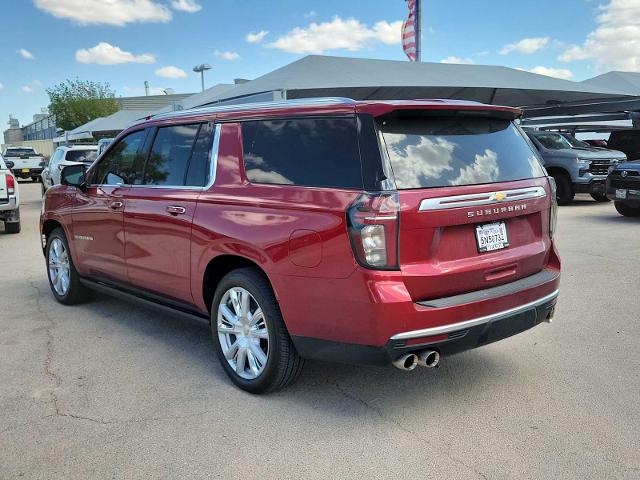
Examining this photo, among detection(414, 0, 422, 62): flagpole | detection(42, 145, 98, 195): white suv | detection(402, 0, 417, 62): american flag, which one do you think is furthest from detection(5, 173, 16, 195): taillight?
detection(414, 0, 422, 62): flagpole

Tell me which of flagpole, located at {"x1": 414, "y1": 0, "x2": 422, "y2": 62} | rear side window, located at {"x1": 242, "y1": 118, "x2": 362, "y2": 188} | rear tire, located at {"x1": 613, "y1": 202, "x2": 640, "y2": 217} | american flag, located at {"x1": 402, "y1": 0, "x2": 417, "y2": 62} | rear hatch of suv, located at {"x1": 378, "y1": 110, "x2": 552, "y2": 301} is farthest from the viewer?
american flag, located at {"x1": 402, "y1": 0, "x2": 417, "y2": 62}

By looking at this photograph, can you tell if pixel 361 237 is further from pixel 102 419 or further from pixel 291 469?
pixel 102 419

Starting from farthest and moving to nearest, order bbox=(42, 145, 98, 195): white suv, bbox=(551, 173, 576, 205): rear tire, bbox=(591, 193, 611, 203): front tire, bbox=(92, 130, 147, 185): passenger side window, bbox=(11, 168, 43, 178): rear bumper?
bbox=(11, 168, 43, 178): rear bumper
bbox=(42, 145, 98, 195): white suv
bbox=(591, 193, 611, 203): front tire
bbox=(551, 173, 576, 205): rear tire
bbox=(92, 130, 147, 185): passenger side window

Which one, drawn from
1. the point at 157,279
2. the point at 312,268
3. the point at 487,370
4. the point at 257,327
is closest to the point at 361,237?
the point at 312,268

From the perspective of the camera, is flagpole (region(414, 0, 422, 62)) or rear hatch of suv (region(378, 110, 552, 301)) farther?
flagpole (region(414, 0, 422, 62))

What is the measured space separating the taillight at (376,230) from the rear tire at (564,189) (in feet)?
41.8

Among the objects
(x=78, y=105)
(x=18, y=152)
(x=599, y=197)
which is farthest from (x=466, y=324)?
(x=78, y=105)

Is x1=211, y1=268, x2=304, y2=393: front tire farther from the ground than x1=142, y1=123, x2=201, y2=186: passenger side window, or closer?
closer

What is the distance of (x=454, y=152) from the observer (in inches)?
137

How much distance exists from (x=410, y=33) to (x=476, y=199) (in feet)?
65.9

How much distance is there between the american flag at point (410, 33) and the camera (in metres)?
21.7

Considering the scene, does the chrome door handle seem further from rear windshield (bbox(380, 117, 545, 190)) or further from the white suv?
the white suv

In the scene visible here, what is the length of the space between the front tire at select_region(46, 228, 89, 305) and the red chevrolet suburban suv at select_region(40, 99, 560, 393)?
1.75 meters

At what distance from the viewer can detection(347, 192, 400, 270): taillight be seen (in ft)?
10.1
